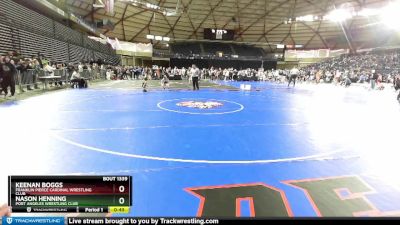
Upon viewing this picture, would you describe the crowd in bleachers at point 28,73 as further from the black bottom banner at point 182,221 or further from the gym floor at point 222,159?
the black bottom banner at point 182,221

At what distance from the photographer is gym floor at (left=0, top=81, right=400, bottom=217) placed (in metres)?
2.95

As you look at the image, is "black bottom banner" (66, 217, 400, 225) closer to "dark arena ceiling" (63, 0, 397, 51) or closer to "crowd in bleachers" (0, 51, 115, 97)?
"crowd in bleachers" (0, 51, 115, 97)

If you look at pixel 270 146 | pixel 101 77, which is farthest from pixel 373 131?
pixel 101 77

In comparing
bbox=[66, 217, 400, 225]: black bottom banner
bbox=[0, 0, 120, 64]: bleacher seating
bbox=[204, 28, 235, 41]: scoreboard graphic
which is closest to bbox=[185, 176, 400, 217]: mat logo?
bbox=[66, 217, 400, 225]: black bottom banner

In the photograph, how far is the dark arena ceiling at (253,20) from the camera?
35938 mm

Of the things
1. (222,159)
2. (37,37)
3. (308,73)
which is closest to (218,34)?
(308,73)

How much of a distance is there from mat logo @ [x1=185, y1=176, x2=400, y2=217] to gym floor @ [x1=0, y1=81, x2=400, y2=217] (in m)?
0.01

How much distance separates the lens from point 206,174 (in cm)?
369

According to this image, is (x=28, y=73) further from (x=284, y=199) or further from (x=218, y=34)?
(x=218, y=34)

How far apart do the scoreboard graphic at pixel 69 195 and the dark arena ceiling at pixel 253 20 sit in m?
33.3

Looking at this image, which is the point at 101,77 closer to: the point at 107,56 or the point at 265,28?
the point at 107,56

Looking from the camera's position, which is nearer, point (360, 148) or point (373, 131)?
point (360, 148)

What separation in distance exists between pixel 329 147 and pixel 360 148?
55 cm

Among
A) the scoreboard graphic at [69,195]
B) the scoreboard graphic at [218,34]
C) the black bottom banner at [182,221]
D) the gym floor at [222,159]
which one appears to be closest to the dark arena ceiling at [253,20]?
the scoreboard graphic at [218,34]
